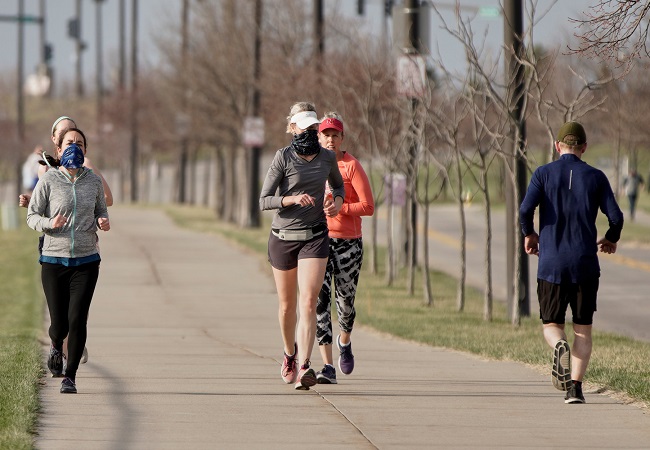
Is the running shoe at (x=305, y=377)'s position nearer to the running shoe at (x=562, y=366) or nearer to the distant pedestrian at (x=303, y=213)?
the distant pedestrian at (x=303, y=213)

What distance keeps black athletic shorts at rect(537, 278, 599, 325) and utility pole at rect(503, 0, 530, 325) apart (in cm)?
565

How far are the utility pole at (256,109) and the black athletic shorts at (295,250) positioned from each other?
22.5 m

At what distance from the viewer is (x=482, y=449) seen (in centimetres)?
760

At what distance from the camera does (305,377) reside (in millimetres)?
9617

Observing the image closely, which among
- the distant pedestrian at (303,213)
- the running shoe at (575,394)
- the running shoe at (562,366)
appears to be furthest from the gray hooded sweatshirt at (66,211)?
the running shoe at (575,394)

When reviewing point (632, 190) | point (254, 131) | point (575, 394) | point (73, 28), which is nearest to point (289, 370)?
point (575, 394)

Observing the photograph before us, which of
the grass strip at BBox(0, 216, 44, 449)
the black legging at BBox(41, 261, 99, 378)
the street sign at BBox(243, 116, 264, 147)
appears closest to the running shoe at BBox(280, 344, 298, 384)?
the black legging at BBox(41, 261, 99, 378)

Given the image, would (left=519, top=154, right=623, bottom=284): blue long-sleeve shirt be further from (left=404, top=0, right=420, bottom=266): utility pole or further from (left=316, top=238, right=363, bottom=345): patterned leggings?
(left=404, top=0, right=420, bottom=266): utility pole

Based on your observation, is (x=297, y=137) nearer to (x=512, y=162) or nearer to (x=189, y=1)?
(x=512, y=162)

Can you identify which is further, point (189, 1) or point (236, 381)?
point (189, 1)

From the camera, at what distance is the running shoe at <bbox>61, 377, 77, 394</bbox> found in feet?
30.6

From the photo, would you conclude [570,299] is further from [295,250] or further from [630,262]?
[630,262]

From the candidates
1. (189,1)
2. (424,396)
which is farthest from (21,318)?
(189,1)

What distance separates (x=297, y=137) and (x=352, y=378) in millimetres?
1961
